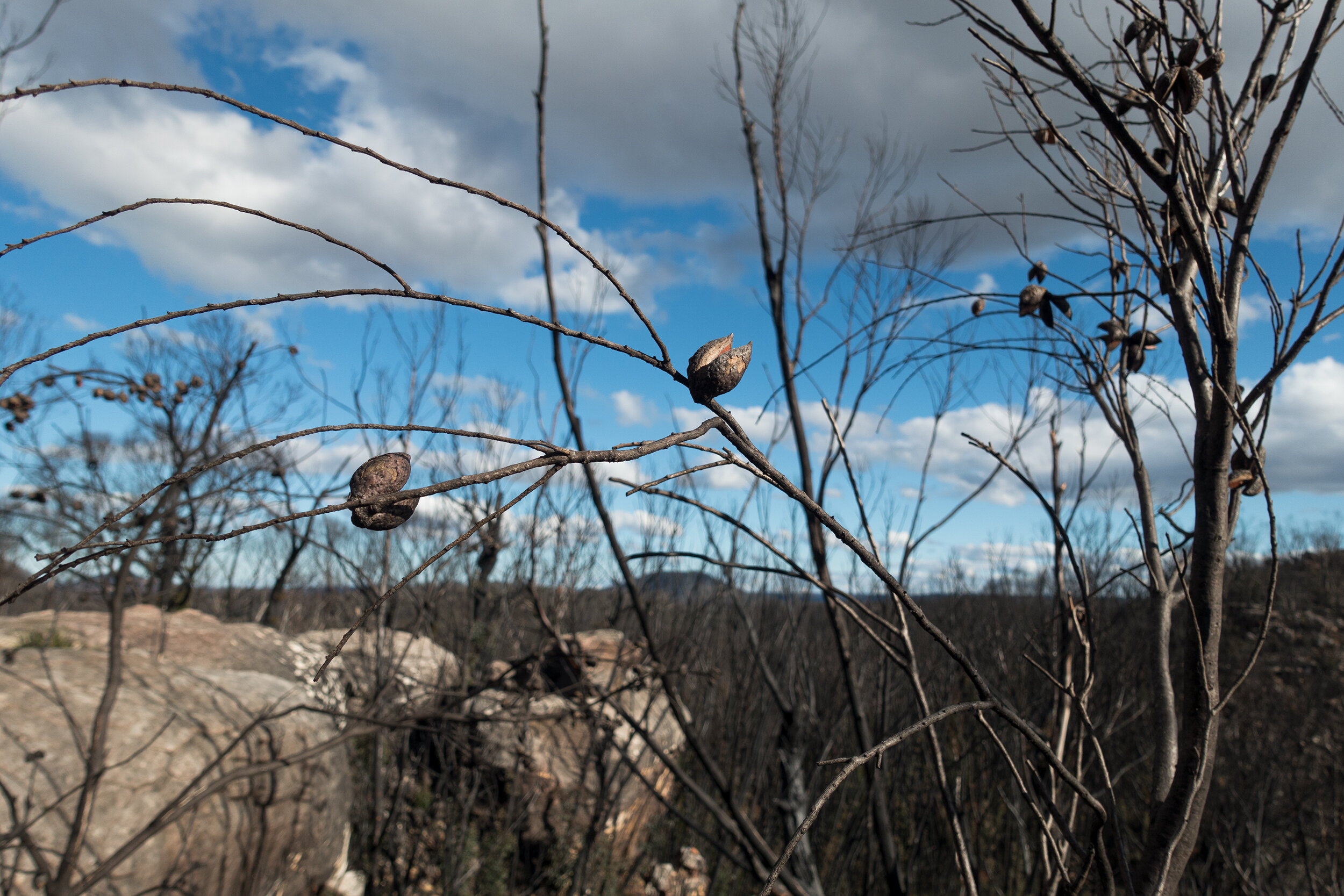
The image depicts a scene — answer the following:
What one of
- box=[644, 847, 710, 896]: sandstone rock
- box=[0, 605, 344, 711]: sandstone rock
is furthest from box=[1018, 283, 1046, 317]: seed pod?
box=[644, 847, 710, 896]: sandstone rock

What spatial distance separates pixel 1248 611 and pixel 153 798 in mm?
13977

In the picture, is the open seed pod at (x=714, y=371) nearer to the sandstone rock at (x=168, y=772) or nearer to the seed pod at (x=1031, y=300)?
the seed pod at (x=1031, y=300)

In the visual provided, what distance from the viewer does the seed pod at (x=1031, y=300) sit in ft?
3.56

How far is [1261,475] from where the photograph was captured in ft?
2.80

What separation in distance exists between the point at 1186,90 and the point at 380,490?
1064 millimetres

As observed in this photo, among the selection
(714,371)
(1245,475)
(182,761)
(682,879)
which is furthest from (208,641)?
(1245,475)

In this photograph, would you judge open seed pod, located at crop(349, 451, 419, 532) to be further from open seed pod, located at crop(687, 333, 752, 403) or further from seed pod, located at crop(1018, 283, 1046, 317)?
seed pod, located at crop(1018, 283, 1046, 317)

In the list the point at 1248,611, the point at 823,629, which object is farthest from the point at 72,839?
the point at 1248,611

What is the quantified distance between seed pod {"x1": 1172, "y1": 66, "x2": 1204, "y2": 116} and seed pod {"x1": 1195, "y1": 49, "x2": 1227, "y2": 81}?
1 centimetres

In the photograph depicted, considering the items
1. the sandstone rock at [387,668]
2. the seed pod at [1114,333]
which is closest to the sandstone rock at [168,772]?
the sandstone rock at [387,668]

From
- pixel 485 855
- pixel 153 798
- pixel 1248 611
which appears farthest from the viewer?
pixel 1248 611

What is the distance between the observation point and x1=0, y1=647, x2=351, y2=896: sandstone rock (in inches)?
91.5

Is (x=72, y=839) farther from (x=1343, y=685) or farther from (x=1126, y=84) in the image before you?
(x=1343, y=685)

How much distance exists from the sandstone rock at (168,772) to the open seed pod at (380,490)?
1754mm
